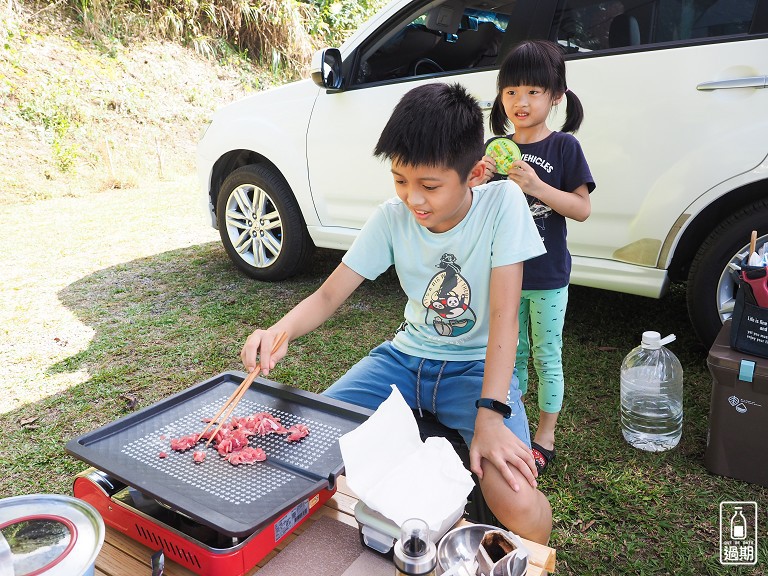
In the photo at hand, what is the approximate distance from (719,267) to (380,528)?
2183 millimetres

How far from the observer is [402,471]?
1260 mm

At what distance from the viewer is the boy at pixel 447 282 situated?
158 cm

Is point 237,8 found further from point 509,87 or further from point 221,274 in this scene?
point 509,87

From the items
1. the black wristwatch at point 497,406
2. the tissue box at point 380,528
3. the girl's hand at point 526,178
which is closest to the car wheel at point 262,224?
the girl's hand at point 526,178

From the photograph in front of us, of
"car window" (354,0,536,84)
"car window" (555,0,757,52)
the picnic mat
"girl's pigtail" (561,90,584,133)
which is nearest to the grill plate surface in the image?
the picnic mat

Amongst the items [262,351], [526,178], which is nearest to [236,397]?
[262,351]

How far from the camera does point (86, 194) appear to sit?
25.5ft

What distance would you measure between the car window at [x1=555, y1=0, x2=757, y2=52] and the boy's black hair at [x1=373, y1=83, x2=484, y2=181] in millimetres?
1485

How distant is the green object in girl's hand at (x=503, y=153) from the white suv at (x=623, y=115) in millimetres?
764

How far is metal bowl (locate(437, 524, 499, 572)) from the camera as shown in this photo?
1.08 meters

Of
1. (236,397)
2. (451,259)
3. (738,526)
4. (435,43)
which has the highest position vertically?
(435,43)

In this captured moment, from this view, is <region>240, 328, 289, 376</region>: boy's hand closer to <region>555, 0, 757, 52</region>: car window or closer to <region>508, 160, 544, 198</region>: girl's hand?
<region>508, 160, 544, 198</region>: girl's hand

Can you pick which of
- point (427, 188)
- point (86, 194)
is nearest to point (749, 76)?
point (427, 188)

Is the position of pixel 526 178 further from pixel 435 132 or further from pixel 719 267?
pixel 719 267
